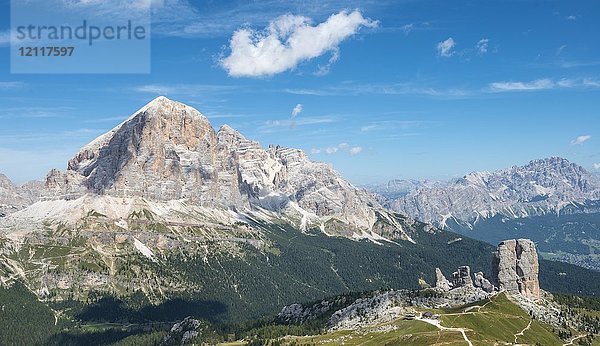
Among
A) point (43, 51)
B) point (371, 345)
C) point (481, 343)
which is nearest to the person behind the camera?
point (43, 51)

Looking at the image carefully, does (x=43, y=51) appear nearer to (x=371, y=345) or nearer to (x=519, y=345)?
(x=371, y=345)

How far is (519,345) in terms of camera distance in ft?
654

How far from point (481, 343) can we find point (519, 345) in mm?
22497

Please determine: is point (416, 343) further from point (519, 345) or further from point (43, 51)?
point (43, 51)

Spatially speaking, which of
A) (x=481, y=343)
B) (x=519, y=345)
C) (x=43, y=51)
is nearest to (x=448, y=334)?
(x=481, y=343)

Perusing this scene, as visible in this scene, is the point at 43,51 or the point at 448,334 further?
the point at 448,334

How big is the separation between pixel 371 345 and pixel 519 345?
178 feet

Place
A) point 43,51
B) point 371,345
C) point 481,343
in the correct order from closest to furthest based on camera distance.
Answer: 1. point 43,51
2. point 481,343
3. point 371,345

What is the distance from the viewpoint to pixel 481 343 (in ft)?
613

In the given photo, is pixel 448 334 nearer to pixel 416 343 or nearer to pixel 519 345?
pixel 416 343

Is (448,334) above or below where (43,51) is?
below

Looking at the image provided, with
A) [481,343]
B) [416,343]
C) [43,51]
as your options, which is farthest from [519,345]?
[43,51]

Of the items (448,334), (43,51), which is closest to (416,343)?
(448,334)

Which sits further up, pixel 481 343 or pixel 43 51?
pixel 43 51
